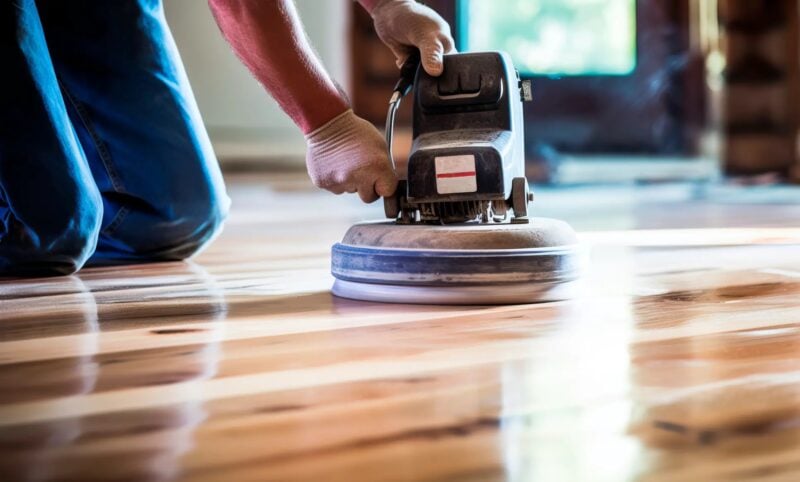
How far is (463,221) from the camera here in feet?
4.52

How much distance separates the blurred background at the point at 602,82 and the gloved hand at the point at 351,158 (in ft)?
10.4

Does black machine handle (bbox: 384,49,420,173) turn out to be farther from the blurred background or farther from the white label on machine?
the blurred background

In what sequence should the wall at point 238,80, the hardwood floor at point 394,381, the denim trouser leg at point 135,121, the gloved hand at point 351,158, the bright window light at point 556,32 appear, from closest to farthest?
the hardwood floor at point 394,381 → the gloved hand at point 351,158 → the denim trouser leg at point 135,121 → the wall at point 238,80 → the bright window light at point 556,32

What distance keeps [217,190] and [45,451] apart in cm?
124

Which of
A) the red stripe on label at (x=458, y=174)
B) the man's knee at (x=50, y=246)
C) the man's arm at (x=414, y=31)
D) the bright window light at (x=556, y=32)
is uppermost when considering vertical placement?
the bright window light at (x=556, y=32)

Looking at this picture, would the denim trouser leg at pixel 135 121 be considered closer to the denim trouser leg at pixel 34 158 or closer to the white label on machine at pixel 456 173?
the denim trouser leg at pixel 34 158

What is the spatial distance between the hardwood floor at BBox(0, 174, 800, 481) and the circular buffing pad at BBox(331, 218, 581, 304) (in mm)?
30

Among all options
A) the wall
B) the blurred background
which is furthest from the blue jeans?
the wall

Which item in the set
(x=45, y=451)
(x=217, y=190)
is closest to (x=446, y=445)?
(x=45, y=451)

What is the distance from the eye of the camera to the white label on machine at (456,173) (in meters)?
1.30

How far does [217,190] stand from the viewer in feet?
6.32

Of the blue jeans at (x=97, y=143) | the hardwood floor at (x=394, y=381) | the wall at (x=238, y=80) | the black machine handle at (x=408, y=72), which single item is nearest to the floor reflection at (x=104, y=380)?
the hardwood floor at (x=394, y=381)

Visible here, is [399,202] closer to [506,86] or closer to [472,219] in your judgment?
[472,219]

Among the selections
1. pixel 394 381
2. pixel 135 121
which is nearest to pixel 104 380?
pixel 394 381
